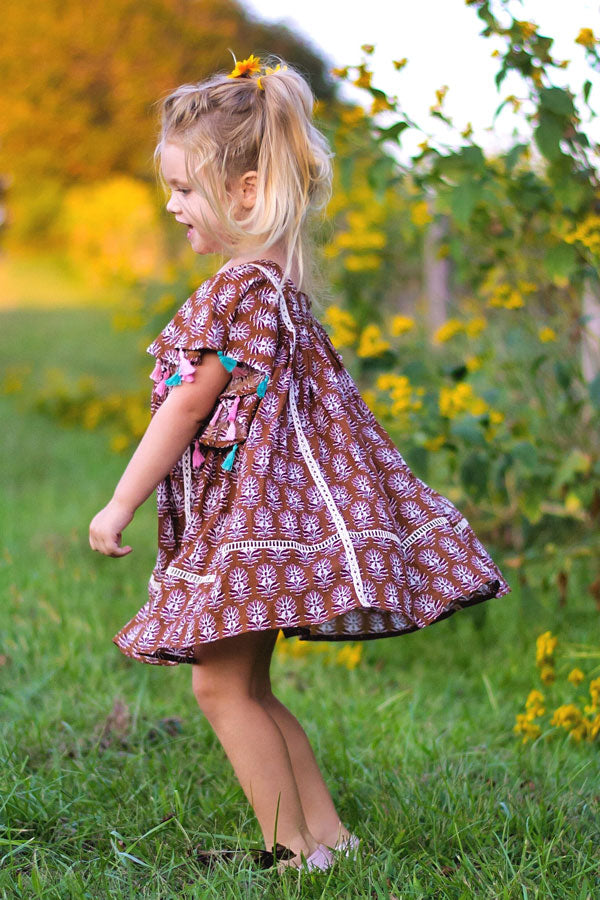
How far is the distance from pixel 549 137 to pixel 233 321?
3.23 ft

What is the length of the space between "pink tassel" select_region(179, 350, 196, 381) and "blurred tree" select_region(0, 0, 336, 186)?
18891mm

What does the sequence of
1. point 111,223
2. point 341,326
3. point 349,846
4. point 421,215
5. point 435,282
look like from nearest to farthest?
point 349,846 < point 421,215 < point 341,326 < point 435,282 < point 111,223

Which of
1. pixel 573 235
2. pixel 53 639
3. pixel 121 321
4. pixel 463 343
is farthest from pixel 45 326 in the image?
pixel 573 235

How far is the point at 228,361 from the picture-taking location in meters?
1.66

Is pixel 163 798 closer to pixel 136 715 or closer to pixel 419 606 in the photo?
pixel 136 715

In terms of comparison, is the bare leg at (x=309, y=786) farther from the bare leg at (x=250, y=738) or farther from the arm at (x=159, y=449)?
the arm at (x=159, y=449)

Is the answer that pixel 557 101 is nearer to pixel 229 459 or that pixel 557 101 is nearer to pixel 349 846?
pixel 229 459

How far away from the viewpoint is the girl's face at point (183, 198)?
5.67 ft

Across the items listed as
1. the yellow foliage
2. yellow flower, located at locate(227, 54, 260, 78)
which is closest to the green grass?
yellow flower, located at locate(227, 54, 260, 78)

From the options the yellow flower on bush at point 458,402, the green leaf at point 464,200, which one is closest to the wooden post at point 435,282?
the yellow flower on bush at point 458,402

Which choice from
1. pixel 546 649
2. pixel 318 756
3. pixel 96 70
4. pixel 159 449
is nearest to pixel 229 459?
pixel 159 449

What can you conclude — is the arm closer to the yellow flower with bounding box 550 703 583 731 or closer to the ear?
the ear

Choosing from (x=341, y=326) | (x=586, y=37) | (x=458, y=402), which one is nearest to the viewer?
(x=586, y=37)

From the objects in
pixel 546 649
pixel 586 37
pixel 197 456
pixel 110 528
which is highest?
pixel 586 37
